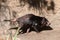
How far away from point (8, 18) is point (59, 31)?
1.65m

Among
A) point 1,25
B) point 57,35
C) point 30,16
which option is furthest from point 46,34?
point 1,25

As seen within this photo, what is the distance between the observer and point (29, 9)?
8.15 meters

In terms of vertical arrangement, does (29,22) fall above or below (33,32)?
above

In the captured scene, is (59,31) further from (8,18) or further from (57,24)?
(8,18)

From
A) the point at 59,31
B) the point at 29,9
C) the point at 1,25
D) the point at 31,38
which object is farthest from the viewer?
the point at 29,9

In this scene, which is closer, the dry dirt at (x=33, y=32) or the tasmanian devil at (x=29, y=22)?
the dry dirt at (x=33, y=32)

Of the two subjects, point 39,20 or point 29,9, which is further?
point 29,9

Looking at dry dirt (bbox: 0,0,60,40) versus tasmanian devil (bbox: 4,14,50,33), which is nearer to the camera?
dry dirt (bbox: 0,0,60,40)

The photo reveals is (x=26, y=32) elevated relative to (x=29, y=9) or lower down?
lower down

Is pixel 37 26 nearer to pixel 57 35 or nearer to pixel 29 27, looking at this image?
pixel 29 27

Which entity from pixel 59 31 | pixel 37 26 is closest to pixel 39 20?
pixel 37 26

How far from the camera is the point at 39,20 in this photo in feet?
23.7

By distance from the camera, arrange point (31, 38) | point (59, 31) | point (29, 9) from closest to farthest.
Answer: point (31, 38) → point (59, 31) → point (29, 9)

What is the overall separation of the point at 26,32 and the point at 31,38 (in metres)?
0.80
